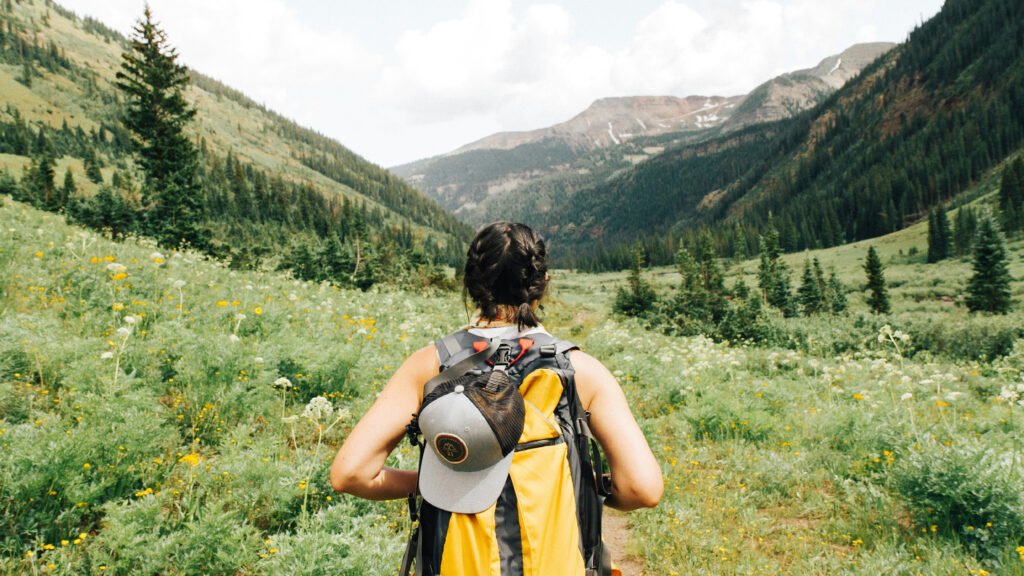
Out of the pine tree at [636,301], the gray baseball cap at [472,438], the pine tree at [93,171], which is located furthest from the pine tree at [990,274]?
the pine tree at [93,171]

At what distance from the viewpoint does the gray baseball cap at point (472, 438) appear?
1585 millimetres

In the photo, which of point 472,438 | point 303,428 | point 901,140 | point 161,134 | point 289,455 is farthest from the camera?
point 901,140

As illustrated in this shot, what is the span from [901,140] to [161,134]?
16824 cm

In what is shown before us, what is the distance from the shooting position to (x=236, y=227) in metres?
91.1

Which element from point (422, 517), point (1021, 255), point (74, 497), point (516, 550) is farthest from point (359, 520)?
point (1021, 255)

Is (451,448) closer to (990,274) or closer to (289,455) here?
(289,455)

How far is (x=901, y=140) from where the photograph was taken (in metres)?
129

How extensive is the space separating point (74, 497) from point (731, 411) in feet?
24.7

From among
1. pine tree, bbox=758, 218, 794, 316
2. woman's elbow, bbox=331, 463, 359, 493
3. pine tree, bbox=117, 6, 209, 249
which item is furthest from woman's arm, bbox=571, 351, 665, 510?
pine tree, bbox=758, 218, 794, 316

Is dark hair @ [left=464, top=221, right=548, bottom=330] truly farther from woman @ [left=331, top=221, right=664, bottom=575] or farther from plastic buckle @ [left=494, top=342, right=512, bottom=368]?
plastic buckle @ [left=494, top=342, right=512, bottom=368]

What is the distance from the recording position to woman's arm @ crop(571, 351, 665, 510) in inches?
76.8

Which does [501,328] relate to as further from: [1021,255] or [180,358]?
[1021,255]

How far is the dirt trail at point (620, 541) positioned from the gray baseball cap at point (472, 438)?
10.3 ft

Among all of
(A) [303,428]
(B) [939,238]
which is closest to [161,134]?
(A) [303,428]
